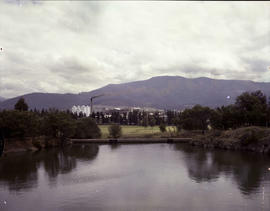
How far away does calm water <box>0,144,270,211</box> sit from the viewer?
24.7m

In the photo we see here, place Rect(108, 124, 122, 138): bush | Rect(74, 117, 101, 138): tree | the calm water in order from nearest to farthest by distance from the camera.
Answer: the calm water → Rect(74, 117, 101, 138): tree → Rect(108, 124, 122, 138): bush

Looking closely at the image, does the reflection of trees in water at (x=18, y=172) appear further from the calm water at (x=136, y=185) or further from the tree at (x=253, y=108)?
the tree at (x=253, y=108)

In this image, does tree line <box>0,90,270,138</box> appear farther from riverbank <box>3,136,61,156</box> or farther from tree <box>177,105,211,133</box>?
riverbank <box>3,136,61,156</box>

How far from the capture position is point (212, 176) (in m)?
36.6

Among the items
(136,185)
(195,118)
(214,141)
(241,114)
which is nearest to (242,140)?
(214,141)

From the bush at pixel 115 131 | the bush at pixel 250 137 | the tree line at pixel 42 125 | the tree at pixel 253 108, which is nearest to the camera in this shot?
the tree line at pixel 42 125

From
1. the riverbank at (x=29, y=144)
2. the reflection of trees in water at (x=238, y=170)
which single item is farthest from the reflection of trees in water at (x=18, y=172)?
the reflection of trees in water at (x=238, y=170)

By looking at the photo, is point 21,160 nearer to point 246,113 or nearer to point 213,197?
point 213,197

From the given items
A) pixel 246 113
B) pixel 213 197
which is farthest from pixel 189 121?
pixel 213 197

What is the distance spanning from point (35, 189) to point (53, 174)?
9.29 metres

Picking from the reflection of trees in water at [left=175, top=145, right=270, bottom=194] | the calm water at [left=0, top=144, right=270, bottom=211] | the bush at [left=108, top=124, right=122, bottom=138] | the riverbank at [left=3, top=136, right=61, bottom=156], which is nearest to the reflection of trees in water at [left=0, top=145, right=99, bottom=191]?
the calm water at [left=0, top=144, right=270, bottom=211]

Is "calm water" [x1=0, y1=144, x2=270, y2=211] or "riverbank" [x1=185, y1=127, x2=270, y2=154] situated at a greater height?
"riverbank" [x1=185, y1=127, x2=270, y2=154]

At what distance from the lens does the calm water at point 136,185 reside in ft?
80.9

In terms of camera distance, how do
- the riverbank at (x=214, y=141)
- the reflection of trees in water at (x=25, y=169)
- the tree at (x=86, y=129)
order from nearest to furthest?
the reflection of trees in water at (x=25, y=169)
the riverbank at (x=214, y=141)
the tree at (x=86, y=129)
